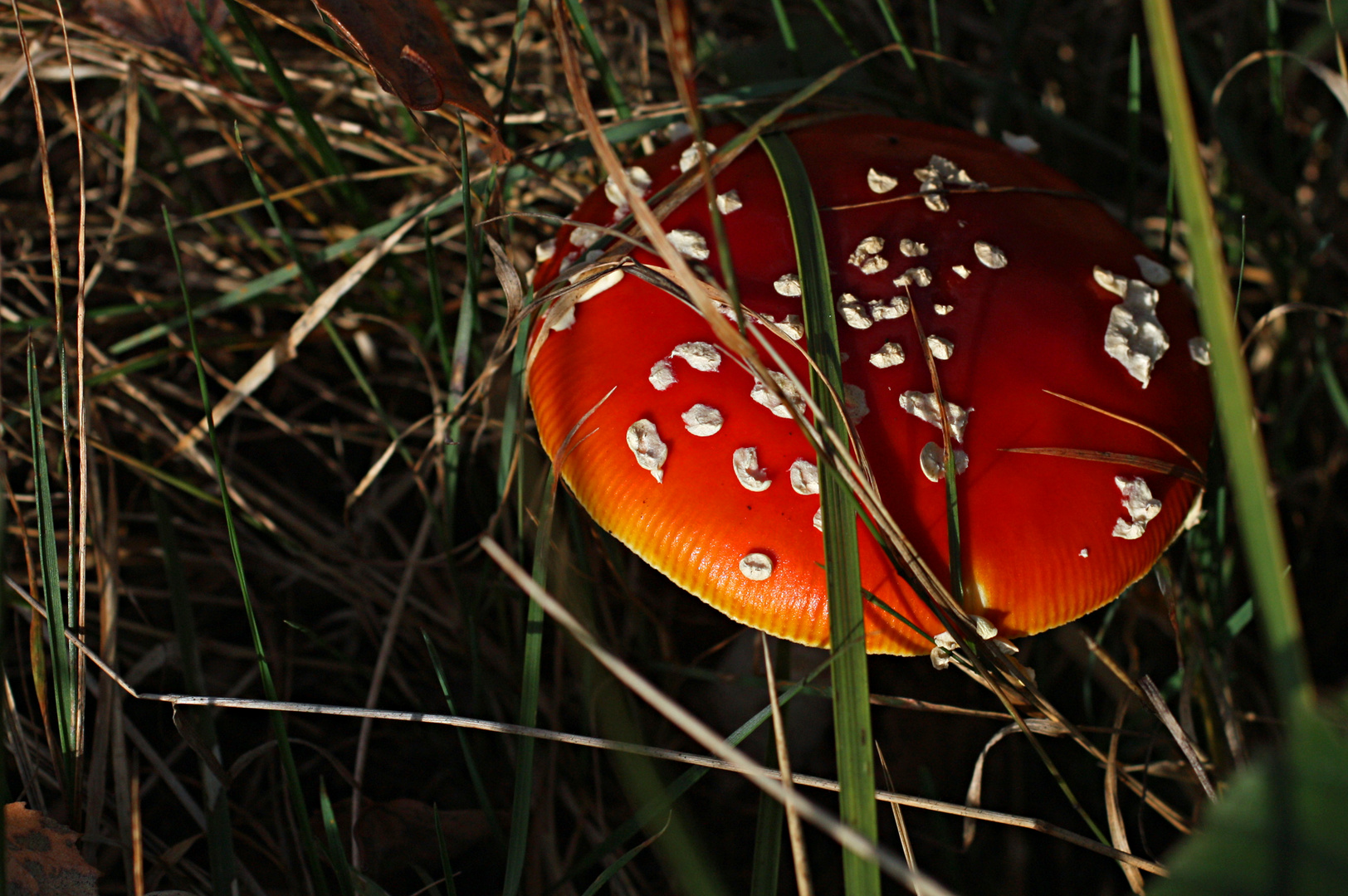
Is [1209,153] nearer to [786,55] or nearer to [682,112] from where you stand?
[786,55]

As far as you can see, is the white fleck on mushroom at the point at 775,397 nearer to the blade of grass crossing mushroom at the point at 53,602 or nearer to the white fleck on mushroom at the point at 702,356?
the white fleck on mushroom at the point at 702,356

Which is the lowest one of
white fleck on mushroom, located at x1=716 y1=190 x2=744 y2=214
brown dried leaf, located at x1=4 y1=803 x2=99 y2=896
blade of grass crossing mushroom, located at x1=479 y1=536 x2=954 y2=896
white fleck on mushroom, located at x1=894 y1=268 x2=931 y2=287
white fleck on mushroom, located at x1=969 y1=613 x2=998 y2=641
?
brown dried leaf, located at x1=4 y1=803 x2=99 y2=896

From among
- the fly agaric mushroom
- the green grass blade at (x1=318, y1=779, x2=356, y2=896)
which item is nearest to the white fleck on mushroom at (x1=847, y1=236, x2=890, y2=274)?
the fly agaric mushroom

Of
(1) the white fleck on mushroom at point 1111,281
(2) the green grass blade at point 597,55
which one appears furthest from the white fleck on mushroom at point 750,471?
(2) the green grass blade at point 597,55

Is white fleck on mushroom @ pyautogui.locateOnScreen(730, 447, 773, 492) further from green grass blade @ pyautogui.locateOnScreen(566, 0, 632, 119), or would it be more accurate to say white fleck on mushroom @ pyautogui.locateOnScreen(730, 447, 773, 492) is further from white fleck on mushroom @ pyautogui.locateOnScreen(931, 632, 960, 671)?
green grass blade @ pyautogui.locateOnScreen(566, 0, 632, 119)

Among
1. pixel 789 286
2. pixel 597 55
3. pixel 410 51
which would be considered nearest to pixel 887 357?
pixel 789 286
